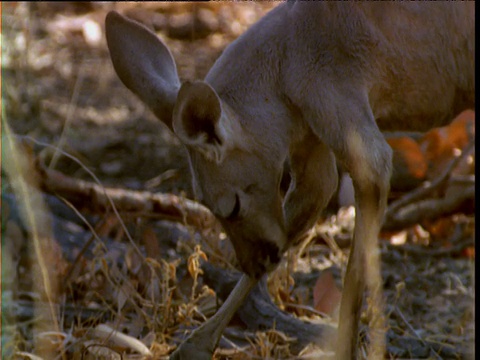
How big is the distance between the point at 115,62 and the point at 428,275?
2112mm

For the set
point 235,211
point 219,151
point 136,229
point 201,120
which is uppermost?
point 201,120

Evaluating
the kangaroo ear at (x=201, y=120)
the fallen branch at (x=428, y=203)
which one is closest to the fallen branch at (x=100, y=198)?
the fallen branch at (x=428, y=203)

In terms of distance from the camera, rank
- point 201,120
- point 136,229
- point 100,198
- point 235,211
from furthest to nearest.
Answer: point 100,198 → point 136,229 → point 235,211 → point 201,120

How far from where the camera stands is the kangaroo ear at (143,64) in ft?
9.38

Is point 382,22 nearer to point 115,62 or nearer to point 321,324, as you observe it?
point 115,62

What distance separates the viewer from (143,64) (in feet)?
9.73

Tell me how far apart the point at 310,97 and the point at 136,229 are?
1.75 metres

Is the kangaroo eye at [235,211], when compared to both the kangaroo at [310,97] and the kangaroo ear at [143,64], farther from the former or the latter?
the kangaroo ear at [143,64]

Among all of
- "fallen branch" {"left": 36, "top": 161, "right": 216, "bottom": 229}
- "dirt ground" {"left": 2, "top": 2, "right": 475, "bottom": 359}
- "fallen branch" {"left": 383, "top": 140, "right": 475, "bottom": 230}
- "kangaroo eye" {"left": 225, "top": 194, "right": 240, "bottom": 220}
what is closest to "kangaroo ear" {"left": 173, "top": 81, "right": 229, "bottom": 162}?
"kangaroo eye" {"left": 225, "top": 194, "right": 240, "bottom": 220}

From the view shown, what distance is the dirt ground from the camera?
3439 mm

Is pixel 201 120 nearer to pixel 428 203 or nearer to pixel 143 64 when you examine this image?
pixel 143 64

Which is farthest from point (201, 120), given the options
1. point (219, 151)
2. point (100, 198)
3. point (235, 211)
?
point (100, 198)

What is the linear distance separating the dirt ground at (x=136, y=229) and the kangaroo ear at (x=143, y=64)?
0.64 metres

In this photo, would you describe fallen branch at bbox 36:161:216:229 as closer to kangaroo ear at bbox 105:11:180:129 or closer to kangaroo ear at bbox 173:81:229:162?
kangaroo ear at bbox 105:11:180:129
